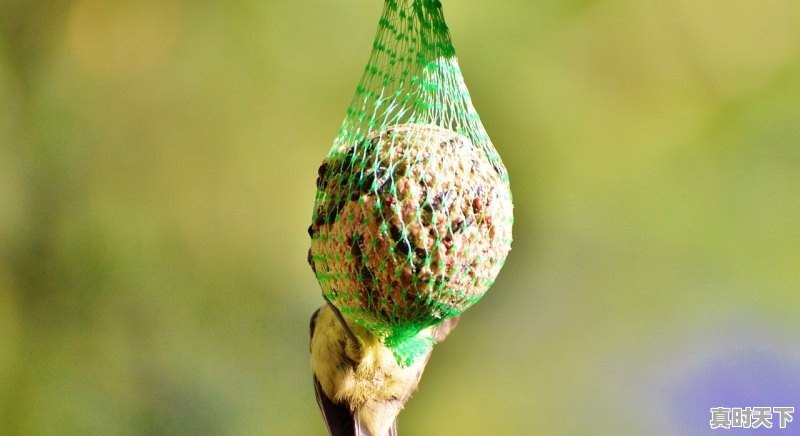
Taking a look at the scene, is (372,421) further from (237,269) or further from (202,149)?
(202,149)

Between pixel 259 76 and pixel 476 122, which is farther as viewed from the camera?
pixel 259 76

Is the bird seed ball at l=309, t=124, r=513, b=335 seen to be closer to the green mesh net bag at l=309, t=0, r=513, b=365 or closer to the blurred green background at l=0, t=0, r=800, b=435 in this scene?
the green mesh net bag at l=309, t=0, r=513, b=365

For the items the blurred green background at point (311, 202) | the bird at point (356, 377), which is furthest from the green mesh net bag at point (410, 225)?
the blurred green background at point (311, 202)

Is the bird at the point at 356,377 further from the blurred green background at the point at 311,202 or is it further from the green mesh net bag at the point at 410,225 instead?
the blurred green background at the point at 311,202

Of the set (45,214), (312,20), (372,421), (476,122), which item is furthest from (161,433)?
(476,122)

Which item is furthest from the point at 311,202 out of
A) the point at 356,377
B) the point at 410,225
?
the point at 410,225

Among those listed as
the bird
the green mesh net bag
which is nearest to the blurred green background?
the bird

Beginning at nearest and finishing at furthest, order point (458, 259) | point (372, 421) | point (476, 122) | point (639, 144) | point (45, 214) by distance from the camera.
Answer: point (458, 259) < point (476, 122) < point (372, 421) < point (45, 214) < point (639, 144)
